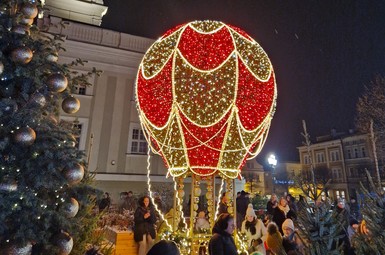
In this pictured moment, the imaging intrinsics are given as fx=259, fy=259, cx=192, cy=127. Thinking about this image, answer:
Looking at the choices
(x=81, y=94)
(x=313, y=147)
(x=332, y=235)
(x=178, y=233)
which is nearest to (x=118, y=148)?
(x=81, y=94)

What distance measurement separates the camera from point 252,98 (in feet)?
19.5

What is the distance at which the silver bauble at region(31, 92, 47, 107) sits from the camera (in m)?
3.21

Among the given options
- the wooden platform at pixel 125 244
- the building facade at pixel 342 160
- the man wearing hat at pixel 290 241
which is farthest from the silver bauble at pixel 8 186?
the building facade at pixel 342 160

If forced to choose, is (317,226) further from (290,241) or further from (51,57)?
(51,57)

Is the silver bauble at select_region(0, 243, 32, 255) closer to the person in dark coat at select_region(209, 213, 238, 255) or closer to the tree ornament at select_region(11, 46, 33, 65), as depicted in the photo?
the tree ornament at select_region(11, 46, 33, 65)

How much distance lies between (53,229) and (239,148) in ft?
13.6

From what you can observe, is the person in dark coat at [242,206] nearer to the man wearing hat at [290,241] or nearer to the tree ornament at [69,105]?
the man wearing hat at [290,241]

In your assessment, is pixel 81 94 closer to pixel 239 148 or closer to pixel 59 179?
pixel 239 148

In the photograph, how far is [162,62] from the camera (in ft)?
20.1

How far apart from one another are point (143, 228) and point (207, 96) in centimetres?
397

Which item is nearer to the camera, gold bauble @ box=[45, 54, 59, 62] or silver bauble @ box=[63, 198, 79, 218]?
silver bauble @ box=[63, 198, 79, 218]

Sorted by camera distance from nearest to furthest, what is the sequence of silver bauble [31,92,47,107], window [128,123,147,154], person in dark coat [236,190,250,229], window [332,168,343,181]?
silver bauble [31,92,47,107]
person in dark coat [236,190,250,229]
window [128,123,147,154]
window [332,168,343,181]

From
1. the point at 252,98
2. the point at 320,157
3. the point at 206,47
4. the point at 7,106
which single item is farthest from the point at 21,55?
the point at 320,157

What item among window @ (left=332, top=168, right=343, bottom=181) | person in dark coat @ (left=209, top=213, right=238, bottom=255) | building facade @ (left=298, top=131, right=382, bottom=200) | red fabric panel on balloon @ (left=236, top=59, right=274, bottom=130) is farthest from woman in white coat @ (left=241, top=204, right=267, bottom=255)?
window @ (left=332, top=168, right=343, bottom=181)
